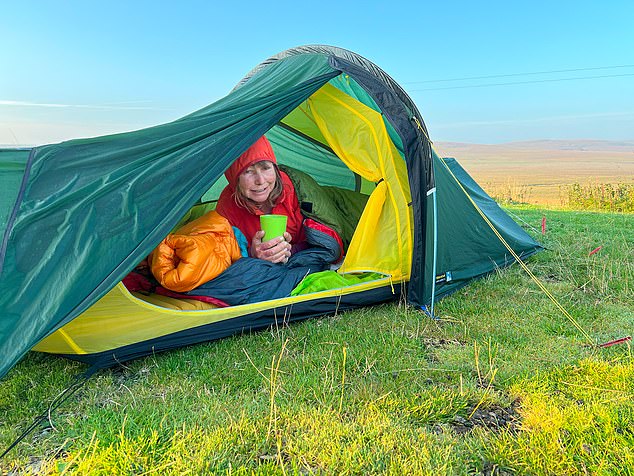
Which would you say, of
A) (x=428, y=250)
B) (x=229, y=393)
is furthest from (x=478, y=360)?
(x=229, y=393)

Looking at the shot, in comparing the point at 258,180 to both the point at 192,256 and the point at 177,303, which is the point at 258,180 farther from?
the point at 177,303

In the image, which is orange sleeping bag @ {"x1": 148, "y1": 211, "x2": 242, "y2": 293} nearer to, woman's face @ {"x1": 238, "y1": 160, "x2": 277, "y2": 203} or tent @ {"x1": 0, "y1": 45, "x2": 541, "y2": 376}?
tent @ {"x1": 0, "y1": 45, "x2": 541, "y2": 376}

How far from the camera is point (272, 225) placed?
3111 mm

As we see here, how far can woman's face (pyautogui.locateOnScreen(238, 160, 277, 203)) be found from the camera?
10.9ft

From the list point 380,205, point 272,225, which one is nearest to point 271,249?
point 272,225

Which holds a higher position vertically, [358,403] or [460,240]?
[460,240]

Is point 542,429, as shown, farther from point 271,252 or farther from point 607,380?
point 271,252

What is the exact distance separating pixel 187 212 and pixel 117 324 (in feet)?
2.53

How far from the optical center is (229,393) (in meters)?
2.24

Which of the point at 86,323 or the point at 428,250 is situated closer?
the point at 86,323

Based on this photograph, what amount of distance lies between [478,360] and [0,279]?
2.00m

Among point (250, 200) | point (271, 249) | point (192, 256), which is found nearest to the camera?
point (192, 256)

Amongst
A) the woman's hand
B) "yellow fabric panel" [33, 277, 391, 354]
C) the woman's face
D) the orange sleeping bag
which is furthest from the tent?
the woman's face

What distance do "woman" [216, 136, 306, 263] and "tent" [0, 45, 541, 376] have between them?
343 millimetres
